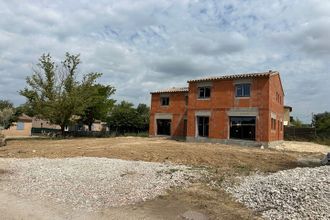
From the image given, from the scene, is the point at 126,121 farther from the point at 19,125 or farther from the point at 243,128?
the point at 243,128

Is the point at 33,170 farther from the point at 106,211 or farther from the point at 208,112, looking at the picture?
the point at 208,112

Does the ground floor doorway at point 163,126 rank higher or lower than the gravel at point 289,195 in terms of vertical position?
higher

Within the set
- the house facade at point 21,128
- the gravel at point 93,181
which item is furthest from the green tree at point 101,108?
the gravel at point 93,181

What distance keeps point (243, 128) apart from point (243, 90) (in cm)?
359

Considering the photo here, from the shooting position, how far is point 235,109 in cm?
3312

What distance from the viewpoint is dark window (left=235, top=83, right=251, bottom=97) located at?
32625 mm

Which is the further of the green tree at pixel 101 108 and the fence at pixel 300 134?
the green tree at pixel 101 108

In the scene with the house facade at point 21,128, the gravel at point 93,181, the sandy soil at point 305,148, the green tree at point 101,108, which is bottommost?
the gravel at point 93,181

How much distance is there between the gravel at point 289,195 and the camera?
8.55 meters

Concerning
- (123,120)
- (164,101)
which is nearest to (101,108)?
(123,120)

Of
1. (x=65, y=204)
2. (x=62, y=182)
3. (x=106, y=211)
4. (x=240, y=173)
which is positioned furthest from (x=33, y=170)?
(x=240, y=173)

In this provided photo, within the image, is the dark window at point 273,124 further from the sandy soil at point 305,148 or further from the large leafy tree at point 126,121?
the large leafy tree at point 126,121

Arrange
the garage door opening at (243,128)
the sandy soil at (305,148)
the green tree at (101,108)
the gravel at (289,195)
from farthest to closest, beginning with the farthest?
the green tree at (101,108), the garage door opening at (243,128), the sandy soil at (305,148), the gravel at (289,195)

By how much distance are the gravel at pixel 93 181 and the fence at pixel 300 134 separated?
33049 millimetres
